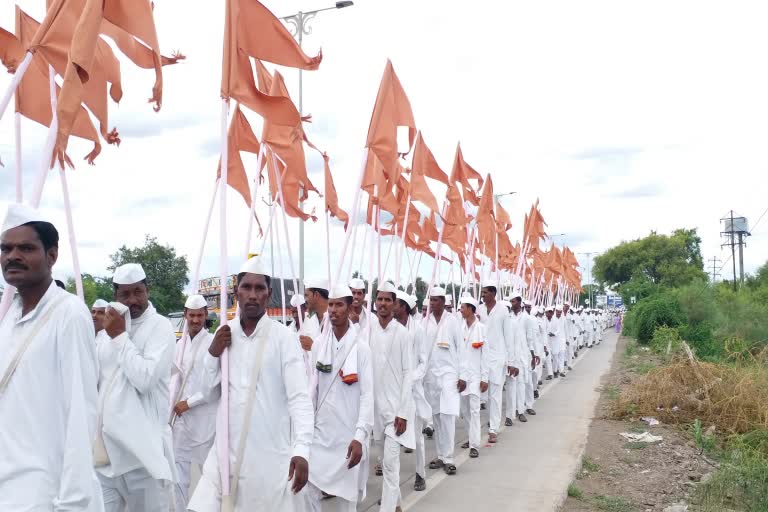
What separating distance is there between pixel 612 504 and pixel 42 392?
579 centimetres

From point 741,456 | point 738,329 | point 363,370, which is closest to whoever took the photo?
point 363,370

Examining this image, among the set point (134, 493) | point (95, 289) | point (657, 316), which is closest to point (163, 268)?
point (95, 289)

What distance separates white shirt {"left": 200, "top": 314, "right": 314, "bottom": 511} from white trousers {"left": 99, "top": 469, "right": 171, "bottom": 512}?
376mm

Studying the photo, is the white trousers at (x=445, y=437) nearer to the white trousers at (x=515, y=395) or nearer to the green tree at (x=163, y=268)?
the white trousers at (x=515, y=395)

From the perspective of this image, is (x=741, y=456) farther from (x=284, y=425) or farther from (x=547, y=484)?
(x=284, y=425)

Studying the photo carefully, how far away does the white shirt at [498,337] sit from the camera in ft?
37.3

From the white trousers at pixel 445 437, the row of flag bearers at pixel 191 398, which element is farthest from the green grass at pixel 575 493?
the white trousers at pixel 445 437

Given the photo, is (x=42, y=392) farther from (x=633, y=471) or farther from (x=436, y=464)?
(x=633, y=471)

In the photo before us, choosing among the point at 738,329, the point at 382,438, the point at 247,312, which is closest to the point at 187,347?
the point at 382,438

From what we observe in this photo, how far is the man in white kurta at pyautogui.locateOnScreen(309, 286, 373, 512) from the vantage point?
5.35 m

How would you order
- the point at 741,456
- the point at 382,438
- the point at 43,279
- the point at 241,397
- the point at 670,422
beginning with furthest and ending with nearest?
1. the point at 670,422
2. the point at 741,456
3. the point at 382,438
4. the point at 241,397
5. the point at 43,279

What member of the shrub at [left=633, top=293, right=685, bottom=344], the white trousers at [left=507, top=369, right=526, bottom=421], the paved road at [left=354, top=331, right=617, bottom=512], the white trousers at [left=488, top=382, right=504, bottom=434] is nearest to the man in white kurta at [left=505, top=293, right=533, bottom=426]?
the white trousers at [left=507, top=369, right=526, bottom=421]

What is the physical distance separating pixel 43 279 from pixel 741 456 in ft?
26.1

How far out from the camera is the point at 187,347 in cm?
648
